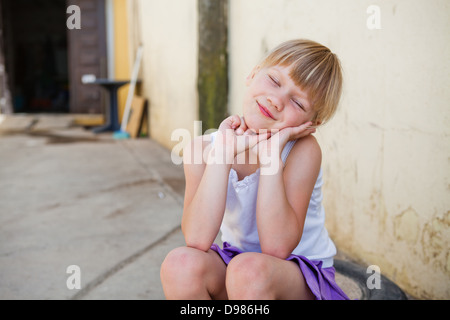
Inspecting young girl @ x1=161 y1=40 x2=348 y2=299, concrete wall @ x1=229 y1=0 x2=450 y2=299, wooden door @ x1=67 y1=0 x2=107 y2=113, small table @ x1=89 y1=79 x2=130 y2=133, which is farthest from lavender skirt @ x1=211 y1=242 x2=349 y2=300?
wooden door @ x1=67 y1=0 x2=107 y2=113

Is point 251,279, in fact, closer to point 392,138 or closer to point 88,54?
point 392,138

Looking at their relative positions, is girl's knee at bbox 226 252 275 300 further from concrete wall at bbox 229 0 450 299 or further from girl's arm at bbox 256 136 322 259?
concrete wall at bbox 229 0 450 299

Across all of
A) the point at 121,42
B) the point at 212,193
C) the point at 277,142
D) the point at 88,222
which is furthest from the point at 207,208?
the point at 121,42

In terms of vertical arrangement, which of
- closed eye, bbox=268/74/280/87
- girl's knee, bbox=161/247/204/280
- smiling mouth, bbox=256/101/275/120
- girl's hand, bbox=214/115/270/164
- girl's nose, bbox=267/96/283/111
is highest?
closed eye, bbox=268/74/280/87

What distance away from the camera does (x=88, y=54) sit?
923 centimetres

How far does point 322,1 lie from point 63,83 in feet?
38.7

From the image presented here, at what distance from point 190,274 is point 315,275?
1.20 ft

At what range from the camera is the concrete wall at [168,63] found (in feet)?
16.1

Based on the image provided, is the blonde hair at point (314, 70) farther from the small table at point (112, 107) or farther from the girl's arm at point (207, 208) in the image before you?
the small table at point (112, 107)

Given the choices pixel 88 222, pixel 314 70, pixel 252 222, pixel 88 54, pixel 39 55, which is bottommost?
pixel 88 222

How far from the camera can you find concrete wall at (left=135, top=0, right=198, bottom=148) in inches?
193

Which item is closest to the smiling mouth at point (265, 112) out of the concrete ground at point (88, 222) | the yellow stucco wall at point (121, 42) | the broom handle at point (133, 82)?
the concrete ground at point (88, 222)

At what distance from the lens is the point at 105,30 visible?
9.12 metres
